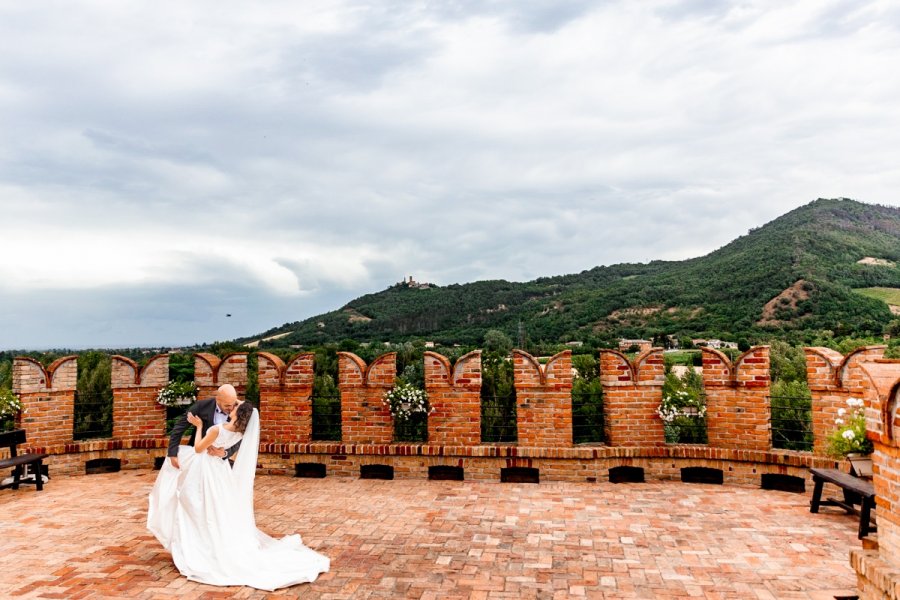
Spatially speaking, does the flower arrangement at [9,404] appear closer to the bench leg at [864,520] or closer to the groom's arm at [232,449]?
the groom's arm at [232,449]

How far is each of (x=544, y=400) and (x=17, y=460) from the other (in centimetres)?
755

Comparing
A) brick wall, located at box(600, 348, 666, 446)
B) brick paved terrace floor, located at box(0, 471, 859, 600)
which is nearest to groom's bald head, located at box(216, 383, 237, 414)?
brick paved terrace floor, located at box(0, 471, 859, 600)

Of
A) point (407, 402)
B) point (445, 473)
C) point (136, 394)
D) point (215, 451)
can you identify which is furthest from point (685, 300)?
point (215, 451)

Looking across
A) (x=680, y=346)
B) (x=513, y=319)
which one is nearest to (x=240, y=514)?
(x=680, y=346)

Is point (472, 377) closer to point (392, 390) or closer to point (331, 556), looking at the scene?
point (392, 390)

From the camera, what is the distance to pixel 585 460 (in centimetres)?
796

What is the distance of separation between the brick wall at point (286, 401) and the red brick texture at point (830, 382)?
24.2 feet

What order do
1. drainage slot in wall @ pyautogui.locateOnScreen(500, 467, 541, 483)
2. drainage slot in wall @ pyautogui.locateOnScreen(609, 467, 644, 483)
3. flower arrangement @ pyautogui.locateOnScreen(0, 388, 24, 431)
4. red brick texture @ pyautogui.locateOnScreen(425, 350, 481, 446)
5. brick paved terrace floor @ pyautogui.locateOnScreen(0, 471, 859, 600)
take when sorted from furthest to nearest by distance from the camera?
flower arrangement @ pyautogui.locateOnScreen(0, 388, 24, 431) < red brick texture @ pyautogui.locateOnScreen(425, 350, 481, 446) < drainage slot in wall @ pyautogui.locateOnScreen(500, 467, 541, 483) < drainage slot in wall @ pyautogui.locateOnScreen(609, 467, 644, 483) < brick paved terrace floor @ pyautogui.locateOnScreen(0, 471, 859, 600)

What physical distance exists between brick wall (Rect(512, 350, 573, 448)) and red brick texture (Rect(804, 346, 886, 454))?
3242 millimetres

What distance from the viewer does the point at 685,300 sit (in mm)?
37188

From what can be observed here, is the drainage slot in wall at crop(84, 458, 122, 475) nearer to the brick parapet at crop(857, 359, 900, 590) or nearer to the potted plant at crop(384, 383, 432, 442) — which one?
the potted plant at crop(384, 383, 432, 442)

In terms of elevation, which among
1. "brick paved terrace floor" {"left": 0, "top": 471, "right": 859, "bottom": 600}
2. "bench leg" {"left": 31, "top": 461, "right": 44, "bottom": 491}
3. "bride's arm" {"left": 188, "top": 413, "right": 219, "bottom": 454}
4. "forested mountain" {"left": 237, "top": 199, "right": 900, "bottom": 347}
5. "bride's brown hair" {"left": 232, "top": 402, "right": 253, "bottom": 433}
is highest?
"forested mountain" {"left": 237, "top": 199, "right": 900, "bottom": 347}

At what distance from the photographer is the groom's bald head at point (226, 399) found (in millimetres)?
5371

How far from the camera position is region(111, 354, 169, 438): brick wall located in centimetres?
924
